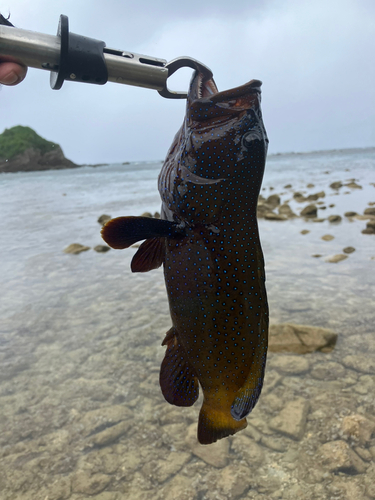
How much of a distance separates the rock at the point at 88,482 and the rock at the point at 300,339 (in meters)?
2.78

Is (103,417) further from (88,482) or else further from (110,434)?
(88,482)

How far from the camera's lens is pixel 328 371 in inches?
193

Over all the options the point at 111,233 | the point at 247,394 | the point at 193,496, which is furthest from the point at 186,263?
the point at 193,496

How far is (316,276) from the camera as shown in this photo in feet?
26.2

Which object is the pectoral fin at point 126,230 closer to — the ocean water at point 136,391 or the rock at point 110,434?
the ocean water at point 136,391

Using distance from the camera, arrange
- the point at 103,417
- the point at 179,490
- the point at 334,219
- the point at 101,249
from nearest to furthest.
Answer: the point at 179,490 → the point at 103,417 → the point at 101,249 → the point at 334,219

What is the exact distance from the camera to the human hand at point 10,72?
1.71 meters

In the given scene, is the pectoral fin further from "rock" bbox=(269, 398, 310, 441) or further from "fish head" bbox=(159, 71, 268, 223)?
"rock" bbox=(269, 398, 310, 441)

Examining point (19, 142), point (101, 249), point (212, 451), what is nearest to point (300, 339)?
point (212, 451)

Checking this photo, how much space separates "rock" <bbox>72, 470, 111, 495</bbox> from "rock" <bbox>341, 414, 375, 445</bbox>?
247 cm

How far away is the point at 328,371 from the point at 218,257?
3.98 metres

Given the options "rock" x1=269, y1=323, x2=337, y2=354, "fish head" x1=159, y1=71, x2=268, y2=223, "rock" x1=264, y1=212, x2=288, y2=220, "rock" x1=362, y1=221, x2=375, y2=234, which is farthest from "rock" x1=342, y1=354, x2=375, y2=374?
"rock" x1=264, y1=212, x2=288, y2=220

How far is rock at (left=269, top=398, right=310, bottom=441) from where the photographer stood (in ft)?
13.0

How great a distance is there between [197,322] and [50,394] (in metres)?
3.77
